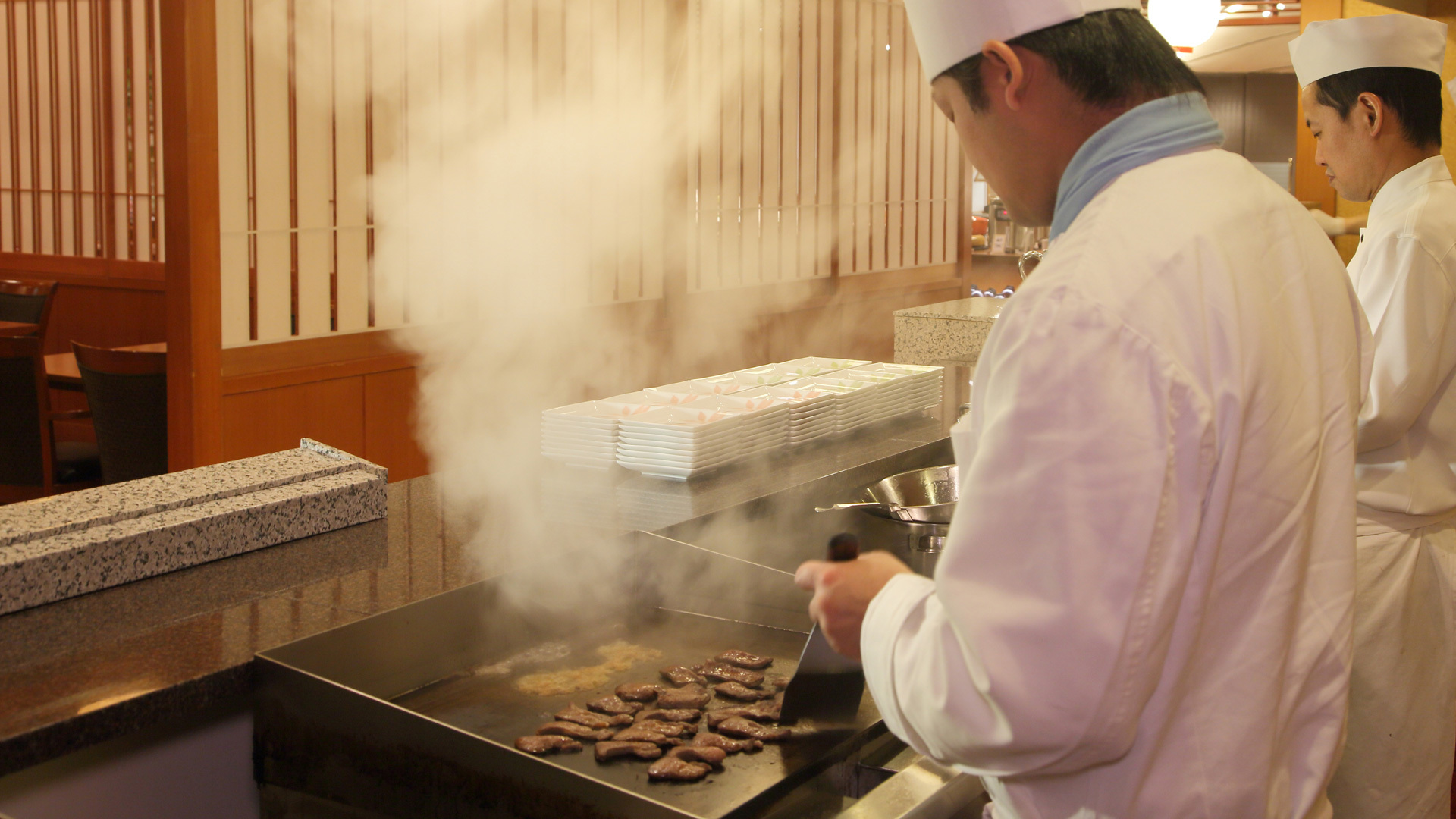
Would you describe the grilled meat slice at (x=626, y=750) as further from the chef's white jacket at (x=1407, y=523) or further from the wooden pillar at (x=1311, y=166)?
the wooden pillar at (x=1311, y=166)

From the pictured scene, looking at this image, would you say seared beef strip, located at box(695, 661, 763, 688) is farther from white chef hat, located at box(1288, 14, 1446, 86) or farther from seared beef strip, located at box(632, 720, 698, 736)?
white chef hat, located at box(1288, 14, 1446, 86)

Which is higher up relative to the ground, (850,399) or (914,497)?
(850,399)

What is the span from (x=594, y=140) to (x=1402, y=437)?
3.28 meters

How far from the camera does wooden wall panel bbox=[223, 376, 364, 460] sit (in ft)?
11.5

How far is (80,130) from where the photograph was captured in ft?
19.0

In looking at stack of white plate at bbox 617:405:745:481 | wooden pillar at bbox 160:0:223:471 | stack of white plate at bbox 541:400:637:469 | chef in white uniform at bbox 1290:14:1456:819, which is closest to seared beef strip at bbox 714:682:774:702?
stack of white plate at bbox 617:405:745:481

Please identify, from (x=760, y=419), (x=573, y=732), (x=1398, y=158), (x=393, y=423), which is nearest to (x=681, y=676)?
(x=573, y=732)

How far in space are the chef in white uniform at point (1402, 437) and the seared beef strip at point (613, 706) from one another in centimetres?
125

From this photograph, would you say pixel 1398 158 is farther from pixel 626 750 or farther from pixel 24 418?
pixel 24 418

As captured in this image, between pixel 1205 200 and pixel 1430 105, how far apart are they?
1.65 metres

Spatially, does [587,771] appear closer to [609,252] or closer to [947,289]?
[609,252]

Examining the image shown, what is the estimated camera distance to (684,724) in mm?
1403

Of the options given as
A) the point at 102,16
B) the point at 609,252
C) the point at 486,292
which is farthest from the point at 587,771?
the point at 102,16

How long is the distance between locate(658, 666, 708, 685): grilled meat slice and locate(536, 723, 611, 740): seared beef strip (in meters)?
0.21
